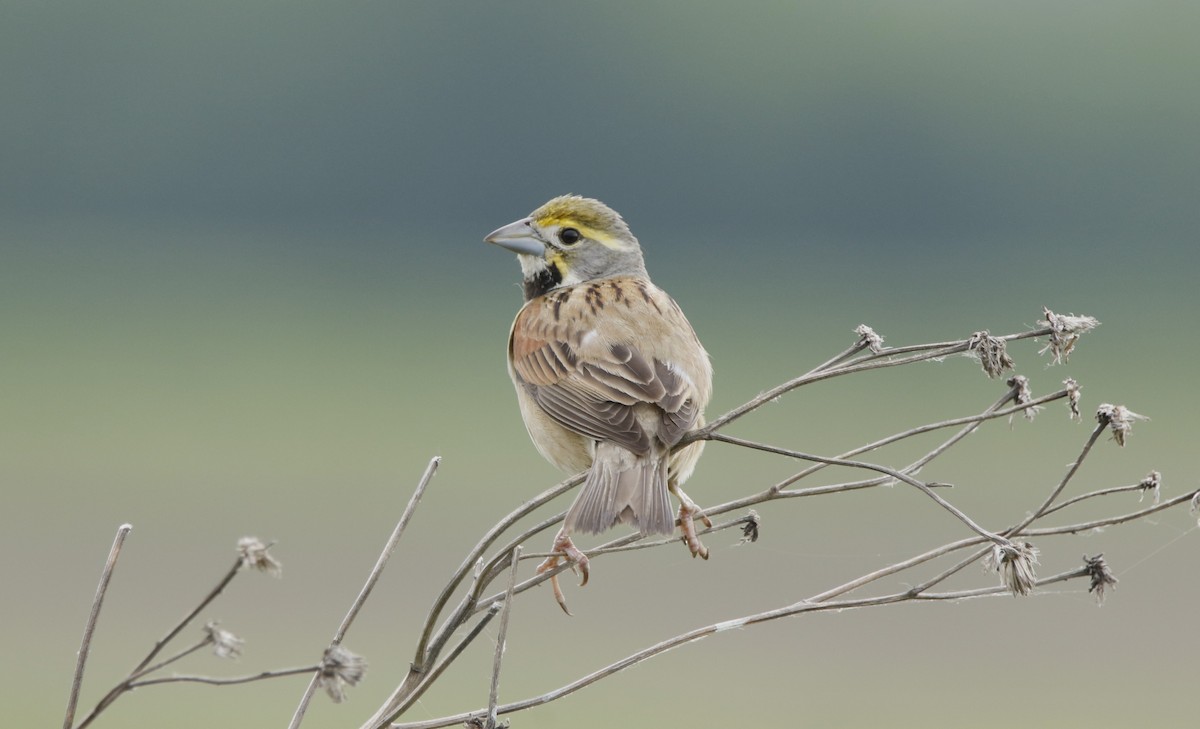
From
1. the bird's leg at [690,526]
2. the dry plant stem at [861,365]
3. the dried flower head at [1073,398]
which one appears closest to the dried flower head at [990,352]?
the dry plant stem at [861,365]

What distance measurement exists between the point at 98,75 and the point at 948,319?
82.9ft

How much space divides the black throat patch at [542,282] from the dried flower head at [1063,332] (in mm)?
3443

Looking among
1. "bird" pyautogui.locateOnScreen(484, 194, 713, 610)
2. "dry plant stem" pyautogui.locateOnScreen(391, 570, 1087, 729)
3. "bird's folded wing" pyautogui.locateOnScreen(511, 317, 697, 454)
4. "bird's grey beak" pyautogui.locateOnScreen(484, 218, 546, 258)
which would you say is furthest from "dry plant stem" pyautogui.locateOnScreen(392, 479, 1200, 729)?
"bird's grey beak" pyautogui.locateOnScreen(484, 218, 546, 258)

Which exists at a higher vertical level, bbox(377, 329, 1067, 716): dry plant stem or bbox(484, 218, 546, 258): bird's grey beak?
bbox(484, 218, 546, 258): bird's grey beak

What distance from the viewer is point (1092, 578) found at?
124 inches

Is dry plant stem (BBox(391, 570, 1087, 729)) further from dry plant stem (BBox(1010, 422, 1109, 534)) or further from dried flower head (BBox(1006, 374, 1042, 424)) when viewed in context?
dried flower head (BBox(1006, 374, 1042, 424))

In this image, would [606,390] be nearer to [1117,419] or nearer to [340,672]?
[1117,419]

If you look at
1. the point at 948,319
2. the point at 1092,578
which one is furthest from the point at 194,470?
the point at 1092,578

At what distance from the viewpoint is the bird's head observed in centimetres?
657

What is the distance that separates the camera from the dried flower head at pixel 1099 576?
3.09 m

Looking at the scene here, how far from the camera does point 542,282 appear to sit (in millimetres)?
6707

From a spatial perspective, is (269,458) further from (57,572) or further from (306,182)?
(306,182)

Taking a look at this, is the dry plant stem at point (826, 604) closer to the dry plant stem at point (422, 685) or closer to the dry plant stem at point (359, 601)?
the dry plant stem at point (422, 685)

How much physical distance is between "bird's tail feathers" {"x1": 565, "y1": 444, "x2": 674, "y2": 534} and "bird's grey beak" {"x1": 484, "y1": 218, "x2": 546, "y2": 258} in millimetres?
1748
